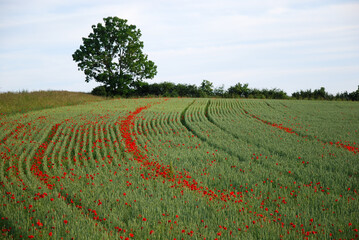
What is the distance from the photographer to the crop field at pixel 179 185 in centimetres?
582

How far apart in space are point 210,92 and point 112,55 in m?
27.0

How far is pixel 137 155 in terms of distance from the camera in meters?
11.8

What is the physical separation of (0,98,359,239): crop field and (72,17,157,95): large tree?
85.3ft

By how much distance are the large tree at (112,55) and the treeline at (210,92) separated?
1.32 meters

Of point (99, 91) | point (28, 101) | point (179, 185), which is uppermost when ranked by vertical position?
point (99, 91)

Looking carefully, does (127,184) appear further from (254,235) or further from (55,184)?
(254,235)

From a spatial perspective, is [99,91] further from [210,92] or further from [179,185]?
[179,185]

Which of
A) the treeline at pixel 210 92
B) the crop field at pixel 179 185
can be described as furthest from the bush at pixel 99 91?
the crop field at pixel 179 185

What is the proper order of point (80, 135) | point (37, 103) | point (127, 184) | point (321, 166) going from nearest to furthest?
point (127, 184)
point (321, 166)
point (80, 135)
point (37, 103)

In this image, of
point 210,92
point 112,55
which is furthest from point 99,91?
point 210,92

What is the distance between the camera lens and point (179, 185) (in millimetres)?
8266

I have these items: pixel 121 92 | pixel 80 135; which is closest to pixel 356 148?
pixel 80 135

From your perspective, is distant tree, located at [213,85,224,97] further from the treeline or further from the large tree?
the large tree

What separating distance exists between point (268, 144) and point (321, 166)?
351cm
